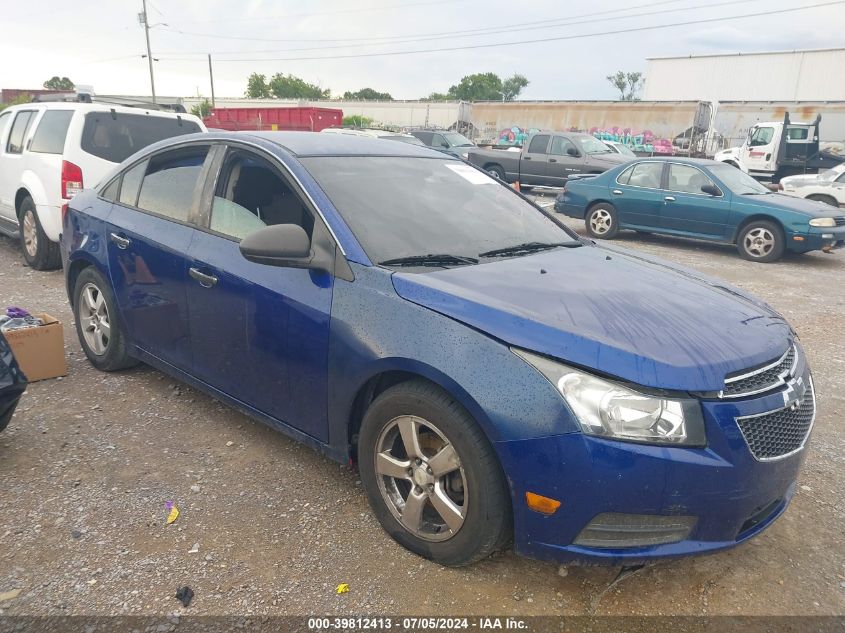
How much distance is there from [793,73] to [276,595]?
53793 millimetres

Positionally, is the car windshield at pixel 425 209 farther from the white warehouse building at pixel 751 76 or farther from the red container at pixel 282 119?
the white warehouse building at pixel 751 76

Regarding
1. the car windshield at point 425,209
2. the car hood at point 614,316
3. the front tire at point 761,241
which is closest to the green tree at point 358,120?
the front tire at point 761,241

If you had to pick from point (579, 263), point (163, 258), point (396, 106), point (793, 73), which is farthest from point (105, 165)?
point (793, 73)

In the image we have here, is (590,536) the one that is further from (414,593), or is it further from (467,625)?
(414,593)

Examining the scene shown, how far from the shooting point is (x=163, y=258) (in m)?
3.65

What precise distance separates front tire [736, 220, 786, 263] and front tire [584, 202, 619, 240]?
2.13 meters

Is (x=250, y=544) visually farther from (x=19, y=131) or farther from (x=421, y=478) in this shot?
(x=19, y=131)

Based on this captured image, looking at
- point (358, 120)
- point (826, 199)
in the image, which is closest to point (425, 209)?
point (826, 199)

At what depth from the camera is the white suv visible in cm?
693

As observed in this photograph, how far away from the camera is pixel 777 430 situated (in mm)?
2336

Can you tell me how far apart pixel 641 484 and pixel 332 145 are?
2.40 metres

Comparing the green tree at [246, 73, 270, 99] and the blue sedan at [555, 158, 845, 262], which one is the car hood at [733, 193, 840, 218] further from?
the green tree at [246, 73, 270, 99]

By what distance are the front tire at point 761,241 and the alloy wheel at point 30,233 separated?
9865 millimetres

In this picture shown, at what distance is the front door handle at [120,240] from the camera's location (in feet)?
13.0
